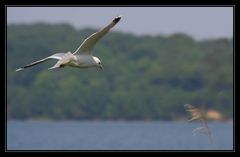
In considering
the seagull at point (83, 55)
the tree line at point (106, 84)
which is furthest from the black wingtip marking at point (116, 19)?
the tree line at point (106, 84)

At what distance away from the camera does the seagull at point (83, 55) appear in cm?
1253

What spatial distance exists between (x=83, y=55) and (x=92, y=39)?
47cm

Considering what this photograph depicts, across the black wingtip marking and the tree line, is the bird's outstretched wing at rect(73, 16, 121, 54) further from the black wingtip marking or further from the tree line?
the tree line

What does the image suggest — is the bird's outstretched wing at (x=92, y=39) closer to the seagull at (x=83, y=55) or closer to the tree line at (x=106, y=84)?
the seagull at (x=83, y=55)

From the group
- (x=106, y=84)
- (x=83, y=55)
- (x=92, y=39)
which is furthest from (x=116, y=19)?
(x=106, y=84)

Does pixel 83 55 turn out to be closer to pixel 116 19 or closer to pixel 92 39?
pixel 92 39

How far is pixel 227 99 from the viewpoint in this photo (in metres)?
54.8

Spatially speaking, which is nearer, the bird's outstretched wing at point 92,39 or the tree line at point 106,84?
the bird's outstretched wing at point 92,39

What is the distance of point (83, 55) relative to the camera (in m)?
13.3

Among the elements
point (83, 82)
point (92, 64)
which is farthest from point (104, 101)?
point (92, 64)

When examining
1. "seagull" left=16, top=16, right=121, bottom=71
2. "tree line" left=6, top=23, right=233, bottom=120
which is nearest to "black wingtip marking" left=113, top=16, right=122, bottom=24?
"seagull" left=16, top=16, right=121, bottom=71

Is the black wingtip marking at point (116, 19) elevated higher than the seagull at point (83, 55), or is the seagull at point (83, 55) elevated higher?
the black wingtip marking at point (116, 19)

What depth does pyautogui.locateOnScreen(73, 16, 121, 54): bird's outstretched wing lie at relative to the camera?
12.5 meters

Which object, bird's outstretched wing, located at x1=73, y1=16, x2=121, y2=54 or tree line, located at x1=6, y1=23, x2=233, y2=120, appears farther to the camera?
tree line, located at x1=6, y1=23, x2=233, y2=120
